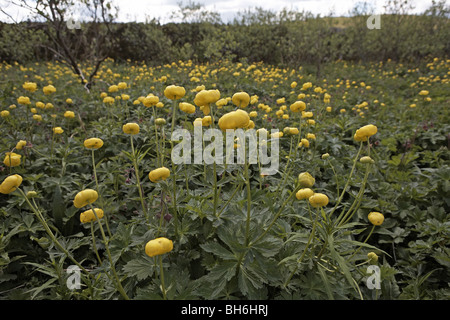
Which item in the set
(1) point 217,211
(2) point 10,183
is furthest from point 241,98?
(2) point 10,183

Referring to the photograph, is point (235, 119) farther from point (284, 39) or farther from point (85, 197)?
point (284, 39)

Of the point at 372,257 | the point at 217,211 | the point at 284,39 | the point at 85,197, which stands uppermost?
the point at 284,39

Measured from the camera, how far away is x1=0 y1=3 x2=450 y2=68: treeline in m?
11.3

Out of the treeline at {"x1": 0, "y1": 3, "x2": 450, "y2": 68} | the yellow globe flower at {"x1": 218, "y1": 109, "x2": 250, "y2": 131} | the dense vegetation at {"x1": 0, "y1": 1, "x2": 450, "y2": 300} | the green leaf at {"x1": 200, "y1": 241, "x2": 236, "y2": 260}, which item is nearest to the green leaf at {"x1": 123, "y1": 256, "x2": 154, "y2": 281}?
the dense vegetation at {"x1": 0, "y1": 1, "x2": 450, "y2": 300}

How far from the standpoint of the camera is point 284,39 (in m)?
11.6

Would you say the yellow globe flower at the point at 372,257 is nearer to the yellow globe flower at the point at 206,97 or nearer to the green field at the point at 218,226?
the green field at the point at 218,226

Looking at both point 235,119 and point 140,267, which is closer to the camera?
point 235,119

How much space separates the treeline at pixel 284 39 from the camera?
37.0 ft

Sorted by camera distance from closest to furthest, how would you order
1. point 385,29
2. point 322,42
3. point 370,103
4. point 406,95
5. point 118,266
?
point 118,266, point 370,103, point 406,95, point 322,42, point 385,29

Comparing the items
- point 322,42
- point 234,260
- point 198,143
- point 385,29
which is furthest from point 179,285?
point 385,29

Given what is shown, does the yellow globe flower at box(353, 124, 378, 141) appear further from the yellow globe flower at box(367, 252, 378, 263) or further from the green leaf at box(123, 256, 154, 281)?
the green leaf at box(123, 256, 154, 281)

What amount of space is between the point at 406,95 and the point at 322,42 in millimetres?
4201

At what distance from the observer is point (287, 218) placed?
1.71 meters
